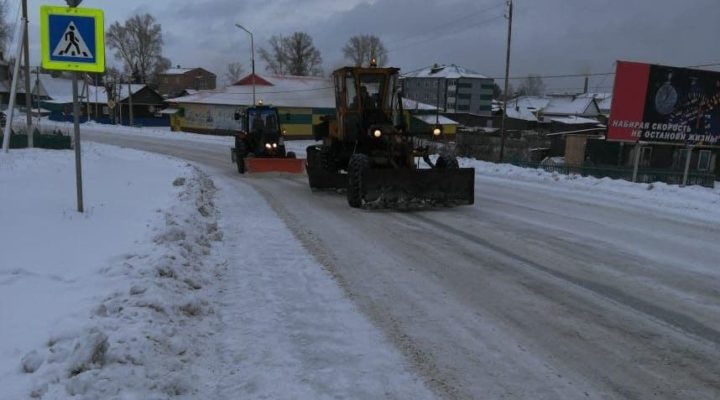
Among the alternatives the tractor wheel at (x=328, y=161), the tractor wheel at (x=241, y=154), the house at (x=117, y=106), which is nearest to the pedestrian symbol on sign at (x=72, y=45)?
the tractor wheel at (x=328, y=161)

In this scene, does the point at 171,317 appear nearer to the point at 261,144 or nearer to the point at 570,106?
the point at 261,144

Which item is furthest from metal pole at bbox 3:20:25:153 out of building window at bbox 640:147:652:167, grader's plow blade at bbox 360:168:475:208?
building window at bbox 640:147:652:167

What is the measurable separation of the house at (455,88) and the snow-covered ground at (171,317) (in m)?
105

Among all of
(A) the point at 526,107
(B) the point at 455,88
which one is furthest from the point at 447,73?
(A) the point at 526,107

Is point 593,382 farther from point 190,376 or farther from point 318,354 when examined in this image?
point 190,376

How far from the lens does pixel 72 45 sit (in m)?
7.81

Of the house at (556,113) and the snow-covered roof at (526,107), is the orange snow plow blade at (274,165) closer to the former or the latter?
the house at (556,113)

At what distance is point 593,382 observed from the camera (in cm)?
413

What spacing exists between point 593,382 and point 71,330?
3714 millimetres

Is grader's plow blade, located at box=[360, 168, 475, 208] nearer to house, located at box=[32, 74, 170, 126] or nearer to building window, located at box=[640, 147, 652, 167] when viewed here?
building window, located at box=[640, 147, 652, 167]

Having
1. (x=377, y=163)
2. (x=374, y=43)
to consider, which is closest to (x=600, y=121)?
(x=374, y=43)

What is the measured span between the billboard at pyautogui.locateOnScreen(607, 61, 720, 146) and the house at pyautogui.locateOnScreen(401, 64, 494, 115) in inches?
3574

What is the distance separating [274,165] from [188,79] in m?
142

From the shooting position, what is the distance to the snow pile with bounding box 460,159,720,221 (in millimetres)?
12305
